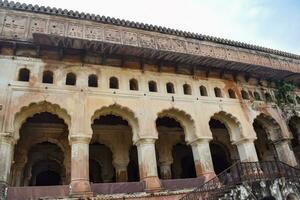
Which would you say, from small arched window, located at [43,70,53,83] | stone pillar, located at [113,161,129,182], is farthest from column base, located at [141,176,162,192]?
small arched window, located at [43,70,53,83]

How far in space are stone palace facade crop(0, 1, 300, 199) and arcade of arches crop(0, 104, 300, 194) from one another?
0.17ft

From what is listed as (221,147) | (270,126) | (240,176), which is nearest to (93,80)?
(240,176)

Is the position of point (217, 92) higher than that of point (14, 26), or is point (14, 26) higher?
point (14, 26)

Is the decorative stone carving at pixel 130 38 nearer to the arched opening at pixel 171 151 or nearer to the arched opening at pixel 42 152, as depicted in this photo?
the arched opening at pixel 171 151

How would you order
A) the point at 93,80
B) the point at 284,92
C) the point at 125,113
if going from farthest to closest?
the point at 284,92 < the point at 93,80 < the point at 125,113

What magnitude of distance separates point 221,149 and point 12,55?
1386 cm

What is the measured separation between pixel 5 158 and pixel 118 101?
5.01 metres

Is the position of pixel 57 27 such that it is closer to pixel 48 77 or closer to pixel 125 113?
pixel 48 77

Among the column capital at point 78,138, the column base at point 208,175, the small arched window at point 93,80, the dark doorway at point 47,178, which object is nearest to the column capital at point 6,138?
the column capital at point 78,138

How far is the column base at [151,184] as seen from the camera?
1129cm

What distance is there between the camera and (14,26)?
1245 centimetres

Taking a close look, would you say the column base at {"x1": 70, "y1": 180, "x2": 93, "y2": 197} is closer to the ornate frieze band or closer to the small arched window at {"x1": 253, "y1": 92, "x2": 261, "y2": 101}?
the ornate frieze band

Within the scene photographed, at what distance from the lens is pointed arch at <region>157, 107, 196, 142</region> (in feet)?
44.2

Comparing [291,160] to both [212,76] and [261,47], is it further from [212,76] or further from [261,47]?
[261,47]
